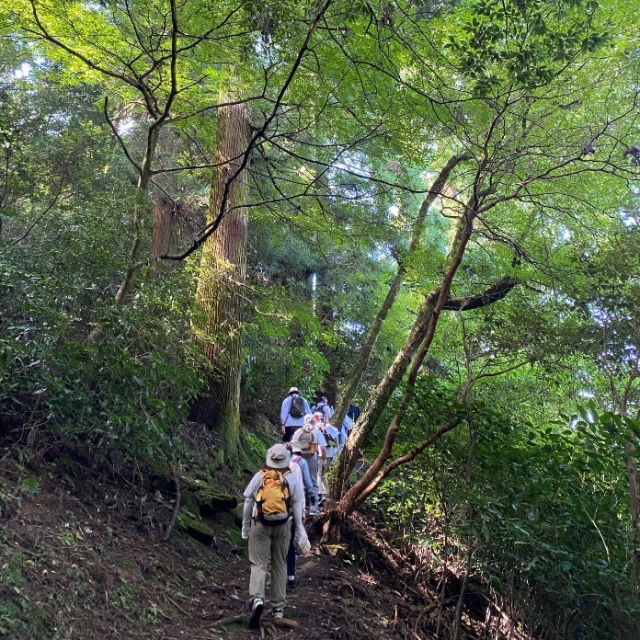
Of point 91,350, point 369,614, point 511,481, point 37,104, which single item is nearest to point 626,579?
point 511,481

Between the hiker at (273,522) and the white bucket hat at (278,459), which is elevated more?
the white bucket hat at (278,459)

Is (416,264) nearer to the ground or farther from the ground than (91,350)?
farther from the ground

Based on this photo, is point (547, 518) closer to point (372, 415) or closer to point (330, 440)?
point (372, 415)

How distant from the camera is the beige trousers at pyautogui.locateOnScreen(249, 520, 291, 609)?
17.6 feet

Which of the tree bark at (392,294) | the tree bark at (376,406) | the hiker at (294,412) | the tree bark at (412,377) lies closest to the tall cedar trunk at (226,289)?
the hiker at (294,412)

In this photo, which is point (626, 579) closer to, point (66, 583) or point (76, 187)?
point (66, 583)

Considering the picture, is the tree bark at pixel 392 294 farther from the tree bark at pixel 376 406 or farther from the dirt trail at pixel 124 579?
the dirt trail at pixel 124 579

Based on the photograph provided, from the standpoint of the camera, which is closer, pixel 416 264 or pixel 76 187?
pixel 76 187

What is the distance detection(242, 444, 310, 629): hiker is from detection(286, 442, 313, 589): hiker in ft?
0.86

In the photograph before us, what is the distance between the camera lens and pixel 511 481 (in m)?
5.70

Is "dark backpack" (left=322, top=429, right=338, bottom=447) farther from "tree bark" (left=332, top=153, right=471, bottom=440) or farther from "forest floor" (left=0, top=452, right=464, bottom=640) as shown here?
"forest floor" (left=0, top=452, right=464, bottom=640)

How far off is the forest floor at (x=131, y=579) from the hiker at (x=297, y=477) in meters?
0.17

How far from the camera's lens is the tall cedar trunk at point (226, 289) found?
353 inches

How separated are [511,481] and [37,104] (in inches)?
362
